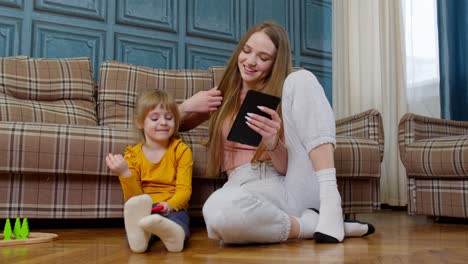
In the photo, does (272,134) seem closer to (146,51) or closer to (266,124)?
(266,124)

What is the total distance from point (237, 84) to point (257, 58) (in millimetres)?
127

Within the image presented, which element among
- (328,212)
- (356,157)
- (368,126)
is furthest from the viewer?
(368,126)

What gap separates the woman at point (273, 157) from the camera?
1155mm

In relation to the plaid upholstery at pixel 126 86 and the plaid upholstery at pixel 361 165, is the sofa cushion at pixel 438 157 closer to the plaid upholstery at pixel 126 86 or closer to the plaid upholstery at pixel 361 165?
the plaid upholstery at pixel 361 165

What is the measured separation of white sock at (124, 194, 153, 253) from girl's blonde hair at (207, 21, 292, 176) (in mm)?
386

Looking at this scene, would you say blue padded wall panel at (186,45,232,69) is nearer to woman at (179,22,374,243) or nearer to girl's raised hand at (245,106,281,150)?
woman at (179,22,374,243)

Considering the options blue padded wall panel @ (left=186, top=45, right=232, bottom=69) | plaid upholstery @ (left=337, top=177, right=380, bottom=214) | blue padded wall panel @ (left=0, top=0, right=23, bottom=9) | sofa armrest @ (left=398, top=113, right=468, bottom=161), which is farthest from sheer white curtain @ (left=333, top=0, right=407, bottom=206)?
blue padded wall panel @ (left=0, top=0, right=23, bottom=9)

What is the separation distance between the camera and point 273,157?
4.42ft

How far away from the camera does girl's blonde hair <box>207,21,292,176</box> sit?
140 centimetres

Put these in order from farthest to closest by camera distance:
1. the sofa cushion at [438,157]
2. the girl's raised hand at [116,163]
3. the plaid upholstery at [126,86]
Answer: the plaid upholstery at [126,86] → the sofa cushion at [438,157] → the girl's raised hand at [116,163]

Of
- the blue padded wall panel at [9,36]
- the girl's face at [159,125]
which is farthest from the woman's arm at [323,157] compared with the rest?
the blue padded wall panel at [9,36]

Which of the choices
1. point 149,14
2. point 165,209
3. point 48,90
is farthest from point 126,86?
point 165,209

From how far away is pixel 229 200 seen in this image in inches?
44.1

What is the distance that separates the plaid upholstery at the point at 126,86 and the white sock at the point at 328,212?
115 cm
